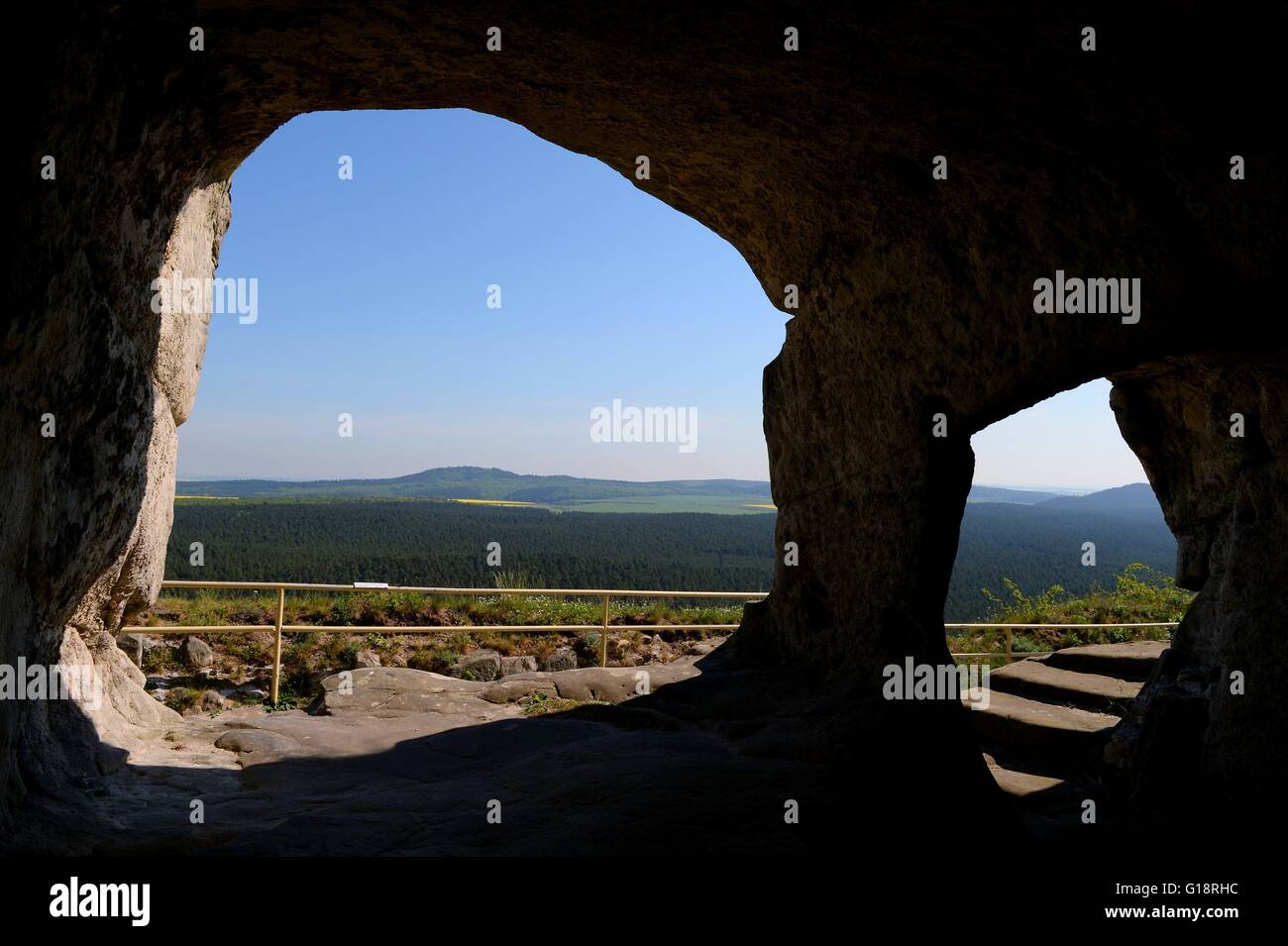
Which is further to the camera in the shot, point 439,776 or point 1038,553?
point 1038,553

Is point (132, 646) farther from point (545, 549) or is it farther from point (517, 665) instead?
point (545, 549)

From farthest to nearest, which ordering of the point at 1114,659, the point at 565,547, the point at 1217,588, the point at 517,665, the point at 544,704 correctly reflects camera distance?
the point at 565,547 < the point at 517,665 < the point at 1114,659 < the point at 544,704 < the point at 1217,588

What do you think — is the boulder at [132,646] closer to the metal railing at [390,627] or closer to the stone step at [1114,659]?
the metal railing at [390,627]

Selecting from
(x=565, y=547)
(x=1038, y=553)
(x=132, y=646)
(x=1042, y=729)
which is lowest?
(x=1038, y=553)

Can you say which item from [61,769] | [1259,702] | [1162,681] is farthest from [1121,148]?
[61,769]

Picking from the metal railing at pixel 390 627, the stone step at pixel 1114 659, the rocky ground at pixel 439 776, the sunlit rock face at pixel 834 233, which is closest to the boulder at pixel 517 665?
the metal railing at pixel 390 627

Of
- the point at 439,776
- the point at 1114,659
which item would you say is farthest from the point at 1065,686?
the point at 439,776

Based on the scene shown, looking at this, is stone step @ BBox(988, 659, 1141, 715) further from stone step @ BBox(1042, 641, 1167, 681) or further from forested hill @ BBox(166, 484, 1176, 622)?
forested hill @ BBox(166, 484, 1176, 622)

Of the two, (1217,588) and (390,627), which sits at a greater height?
(1217,588)
